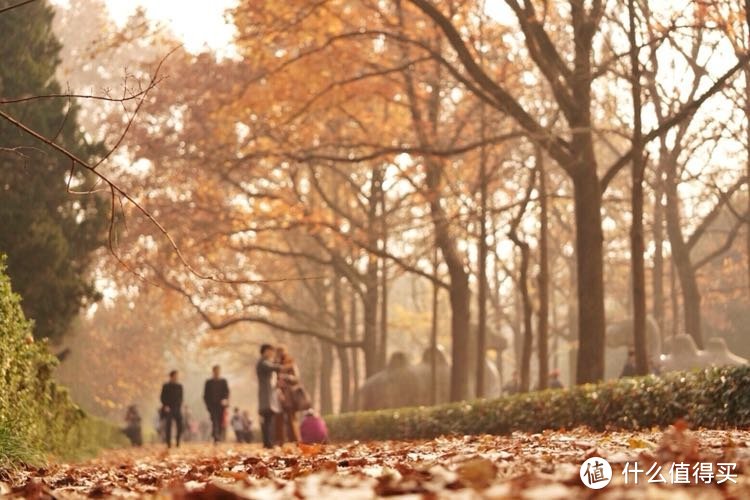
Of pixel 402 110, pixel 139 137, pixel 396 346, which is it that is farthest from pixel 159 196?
pixel 396 346

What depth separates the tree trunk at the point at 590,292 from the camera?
19.6m

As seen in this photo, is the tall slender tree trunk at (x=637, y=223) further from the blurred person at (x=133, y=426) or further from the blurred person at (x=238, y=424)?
the blurred person at (x=238, y=424)

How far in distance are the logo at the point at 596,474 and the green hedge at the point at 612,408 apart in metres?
6.20

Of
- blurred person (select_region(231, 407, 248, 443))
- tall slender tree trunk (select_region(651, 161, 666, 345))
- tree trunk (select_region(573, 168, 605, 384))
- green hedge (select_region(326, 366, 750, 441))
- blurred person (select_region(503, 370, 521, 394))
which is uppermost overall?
tall slender tree trunk (select_region(651, 161, 666, 345))

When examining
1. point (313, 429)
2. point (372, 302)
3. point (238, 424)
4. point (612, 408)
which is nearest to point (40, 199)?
point (313, 429)

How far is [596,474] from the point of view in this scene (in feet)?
16.7

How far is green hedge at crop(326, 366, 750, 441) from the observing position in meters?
12.0

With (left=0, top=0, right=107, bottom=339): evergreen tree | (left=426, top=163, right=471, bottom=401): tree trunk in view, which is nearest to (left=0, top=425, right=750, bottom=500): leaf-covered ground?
(left=0, top=0, right=107, bottom=339): evergreen tree

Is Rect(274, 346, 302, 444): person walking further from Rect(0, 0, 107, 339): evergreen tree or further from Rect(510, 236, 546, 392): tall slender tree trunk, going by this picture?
Rect(510, 236, 546, 392): tall slender tree trunk

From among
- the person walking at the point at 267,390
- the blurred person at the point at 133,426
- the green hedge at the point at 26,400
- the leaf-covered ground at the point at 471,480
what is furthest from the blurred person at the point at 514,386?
the leaf-covered ground at the point at 471,480

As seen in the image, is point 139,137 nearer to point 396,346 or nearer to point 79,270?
point 79,270

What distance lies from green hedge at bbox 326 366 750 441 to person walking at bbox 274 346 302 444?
302cm

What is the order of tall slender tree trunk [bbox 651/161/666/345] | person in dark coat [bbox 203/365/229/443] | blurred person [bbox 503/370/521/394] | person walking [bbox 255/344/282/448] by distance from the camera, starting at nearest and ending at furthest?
1. person walking [bbox 255/344/282/448]
2. person in dark coat [bbox 203/365/229/443]
3. tall slender tree trunk [bbox 651/161/666/345]
4. blurred person [bbox 503/370/521/394]

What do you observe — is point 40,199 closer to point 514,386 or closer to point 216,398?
point 216,398
